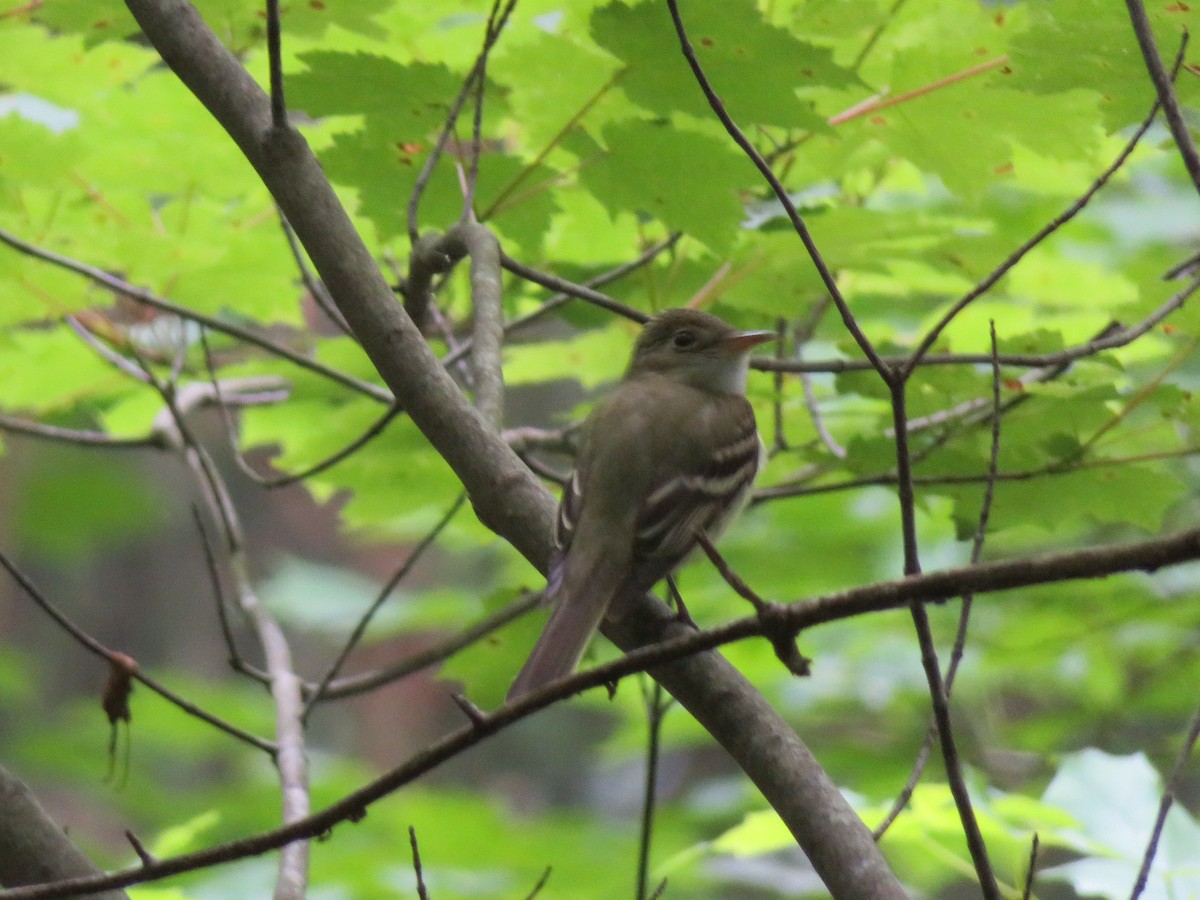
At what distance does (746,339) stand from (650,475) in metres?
0.47

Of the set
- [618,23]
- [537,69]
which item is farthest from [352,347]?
[618,23]

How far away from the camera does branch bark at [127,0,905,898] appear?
193cm

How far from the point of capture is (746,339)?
3400 mm

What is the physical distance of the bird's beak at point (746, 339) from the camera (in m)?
3.27

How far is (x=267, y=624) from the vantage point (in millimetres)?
3611

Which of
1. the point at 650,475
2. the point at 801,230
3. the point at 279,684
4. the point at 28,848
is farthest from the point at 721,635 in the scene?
the point at 279,684

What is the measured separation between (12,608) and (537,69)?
1414cm

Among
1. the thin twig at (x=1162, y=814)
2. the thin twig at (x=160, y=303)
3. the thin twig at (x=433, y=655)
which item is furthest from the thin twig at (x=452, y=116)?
the thin twig at (x=1162, y=814)

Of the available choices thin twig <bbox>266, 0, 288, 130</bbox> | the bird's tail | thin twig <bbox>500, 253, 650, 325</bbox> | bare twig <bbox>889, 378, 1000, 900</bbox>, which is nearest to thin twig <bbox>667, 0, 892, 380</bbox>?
bare twig <bbox>889, 378, 1000, 900</bbox>

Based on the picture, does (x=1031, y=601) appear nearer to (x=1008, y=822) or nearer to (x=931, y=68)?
(x=1008, y=822)

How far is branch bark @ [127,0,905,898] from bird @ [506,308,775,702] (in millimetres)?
221

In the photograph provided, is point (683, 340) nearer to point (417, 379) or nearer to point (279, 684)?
point (279, 684)

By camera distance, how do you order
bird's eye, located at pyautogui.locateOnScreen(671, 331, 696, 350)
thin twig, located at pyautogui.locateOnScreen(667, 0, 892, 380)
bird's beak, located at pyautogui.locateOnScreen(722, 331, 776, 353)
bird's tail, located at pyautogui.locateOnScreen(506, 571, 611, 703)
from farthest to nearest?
bird's eye, located at pyautogui.locateOnScreen(671, 331, 696, 350) → bird's beak, located at pyautogui.locateOnScreen(722, 331, 776, 353) → bird's tail, located at pyautogui.locateOnScreen(506, 571, 611, 703) → thin twig, located at pyautogui.locateOnScreen(667, 0, 892, 380)

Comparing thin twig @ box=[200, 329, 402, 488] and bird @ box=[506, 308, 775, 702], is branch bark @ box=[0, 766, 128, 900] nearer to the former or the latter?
bird @ box=[506, 308, 775, 702]
